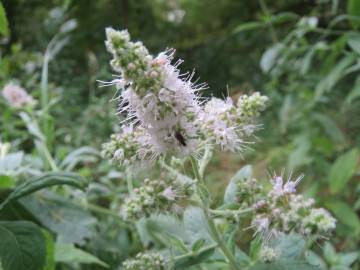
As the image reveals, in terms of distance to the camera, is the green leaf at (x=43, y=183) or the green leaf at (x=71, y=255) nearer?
the green leaf at (x=43, y=183)

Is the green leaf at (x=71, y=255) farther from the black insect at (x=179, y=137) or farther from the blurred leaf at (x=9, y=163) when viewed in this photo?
the black insect at (x=179, y=137)

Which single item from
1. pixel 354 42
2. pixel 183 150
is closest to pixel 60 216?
pixel 183 150

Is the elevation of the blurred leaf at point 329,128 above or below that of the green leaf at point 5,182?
above

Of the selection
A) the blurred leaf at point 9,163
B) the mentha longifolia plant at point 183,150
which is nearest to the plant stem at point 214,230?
the mentha longifolia plant at point 183,150

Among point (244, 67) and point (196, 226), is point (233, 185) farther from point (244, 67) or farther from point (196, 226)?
point (244, 67)

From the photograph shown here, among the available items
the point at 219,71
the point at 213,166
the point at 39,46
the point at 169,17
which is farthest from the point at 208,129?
the point at 169,17

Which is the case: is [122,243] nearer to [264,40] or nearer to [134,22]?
[264,40]
